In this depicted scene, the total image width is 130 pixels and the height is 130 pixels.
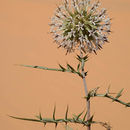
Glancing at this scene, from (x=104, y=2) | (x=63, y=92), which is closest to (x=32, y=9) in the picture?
(x=104, y=2)

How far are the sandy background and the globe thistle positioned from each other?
10.4ft

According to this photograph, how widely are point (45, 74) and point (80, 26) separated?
397 centimetres

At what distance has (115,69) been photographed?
5227 mm

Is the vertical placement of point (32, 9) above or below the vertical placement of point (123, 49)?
above

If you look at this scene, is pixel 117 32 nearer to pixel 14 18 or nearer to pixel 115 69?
pixel 115 69

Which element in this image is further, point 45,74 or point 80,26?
point 45,74

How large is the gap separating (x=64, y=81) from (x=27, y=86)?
624 mm

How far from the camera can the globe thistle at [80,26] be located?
1.05 metres

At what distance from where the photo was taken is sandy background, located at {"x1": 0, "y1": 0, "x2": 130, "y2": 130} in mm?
4379

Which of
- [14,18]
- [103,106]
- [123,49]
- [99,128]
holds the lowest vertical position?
[99,128]

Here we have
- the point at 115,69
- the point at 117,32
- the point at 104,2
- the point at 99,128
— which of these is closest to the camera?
the point at 99,128

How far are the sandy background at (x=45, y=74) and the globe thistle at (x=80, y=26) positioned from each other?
318 centimetres

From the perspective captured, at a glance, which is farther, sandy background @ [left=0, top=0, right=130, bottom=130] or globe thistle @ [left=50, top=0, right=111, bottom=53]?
sandy background @ [left=0, top=0, right=130, bottom=130]

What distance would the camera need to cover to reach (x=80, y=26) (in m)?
1.05
